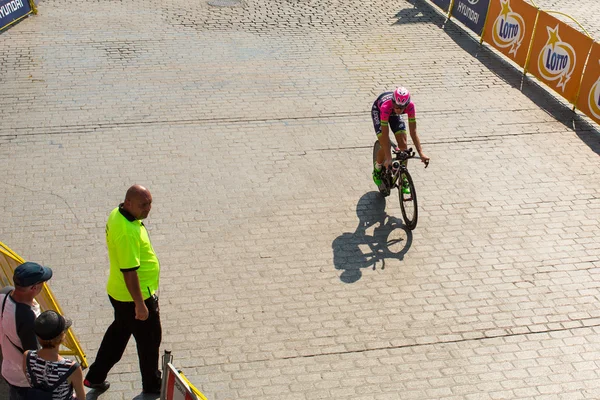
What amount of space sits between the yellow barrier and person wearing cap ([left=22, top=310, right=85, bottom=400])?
1164mm

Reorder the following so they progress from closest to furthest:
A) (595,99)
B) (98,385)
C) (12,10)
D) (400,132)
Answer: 1. (98,385)
2. (400,132)
3. (595,99)
4. (12,10)

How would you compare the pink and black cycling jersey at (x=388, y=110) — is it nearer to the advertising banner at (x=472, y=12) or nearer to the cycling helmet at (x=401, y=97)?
the cycling helmet at (x=401, y=97)

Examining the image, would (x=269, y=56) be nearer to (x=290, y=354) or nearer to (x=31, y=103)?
(x=31, y=103)

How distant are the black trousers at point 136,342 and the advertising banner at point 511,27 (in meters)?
10.5

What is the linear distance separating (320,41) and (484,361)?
967cm

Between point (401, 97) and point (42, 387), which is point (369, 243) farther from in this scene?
point (42, 387)

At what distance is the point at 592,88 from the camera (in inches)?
440

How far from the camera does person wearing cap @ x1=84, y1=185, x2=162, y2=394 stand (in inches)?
189

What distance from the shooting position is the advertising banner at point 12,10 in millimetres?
14008

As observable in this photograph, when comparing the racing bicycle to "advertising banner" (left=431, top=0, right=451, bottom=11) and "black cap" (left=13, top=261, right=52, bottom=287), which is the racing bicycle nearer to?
"black cap" (left=13, top=261, right=52, bottom=287)

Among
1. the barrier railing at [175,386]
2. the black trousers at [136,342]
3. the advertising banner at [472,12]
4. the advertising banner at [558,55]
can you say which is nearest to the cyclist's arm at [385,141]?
the black trousers at [136,342]

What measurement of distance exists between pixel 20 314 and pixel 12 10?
11.8 meters

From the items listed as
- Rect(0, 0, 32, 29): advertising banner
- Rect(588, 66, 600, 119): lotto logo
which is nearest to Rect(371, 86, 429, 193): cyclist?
Rect(588, 66, 600, 119): lotto logo

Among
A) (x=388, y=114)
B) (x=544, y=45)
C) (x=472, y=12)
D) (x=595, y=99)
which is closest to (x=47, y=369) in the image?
(x=388, y=114)
